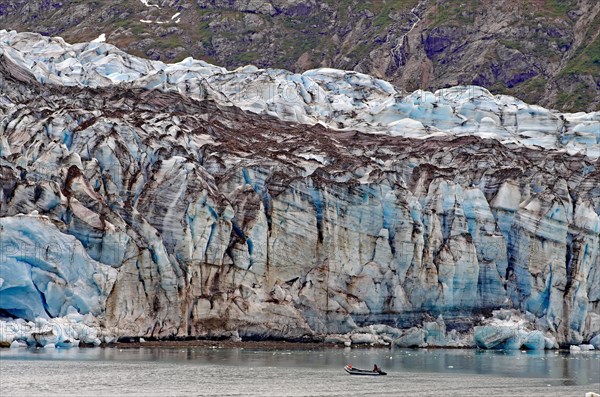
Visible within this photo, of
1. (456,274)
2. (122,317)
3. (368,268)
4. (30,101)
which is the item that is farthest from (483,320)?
(30,101)

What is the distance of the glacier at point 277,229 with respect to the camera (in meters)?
57.4

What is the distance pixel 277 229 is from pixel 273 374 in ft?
63.3

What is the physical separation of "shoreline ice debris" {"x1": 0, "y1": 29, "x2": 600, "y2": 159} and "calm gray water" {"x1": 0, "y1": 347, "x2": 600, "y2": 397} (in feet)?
111

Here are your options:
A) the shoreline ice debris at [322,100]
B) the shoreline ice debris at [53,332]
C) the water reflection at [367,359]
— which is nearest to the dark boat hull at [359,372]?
the water reflection at [367,359]

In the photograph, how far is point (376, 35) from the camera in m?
171

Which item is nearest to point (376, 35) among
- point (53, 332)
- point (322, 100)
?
point (322, 100)

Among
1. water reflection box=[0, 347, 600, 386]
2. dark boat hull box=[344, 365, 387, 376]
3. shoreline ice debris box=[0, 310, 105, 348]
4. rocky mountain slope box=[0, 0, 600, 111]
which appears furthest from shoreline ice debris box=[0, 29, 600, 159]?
rocky mountain slope box=[0, 0, 600, 111]

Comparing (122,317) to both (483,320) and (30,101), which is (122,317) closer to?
(483,320)

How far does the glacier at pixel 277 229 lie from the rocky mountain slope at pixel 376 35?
73.0 m

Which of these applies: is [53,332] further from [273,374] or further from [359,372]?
[359,372]

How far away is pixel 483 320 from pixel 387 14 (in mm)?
113876

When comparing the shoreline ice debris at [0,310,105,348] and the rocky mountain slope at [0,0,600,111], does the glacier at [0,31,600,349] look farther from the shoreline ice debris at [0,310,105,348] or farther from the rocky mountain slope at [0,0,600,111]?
the rocky mountain slope at [0,0,600,111]

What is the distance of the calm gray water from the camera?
135 ft

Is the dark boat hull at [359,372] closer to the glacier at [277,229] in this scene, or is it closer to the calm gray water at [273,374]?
the calm gray water at [273,374]
